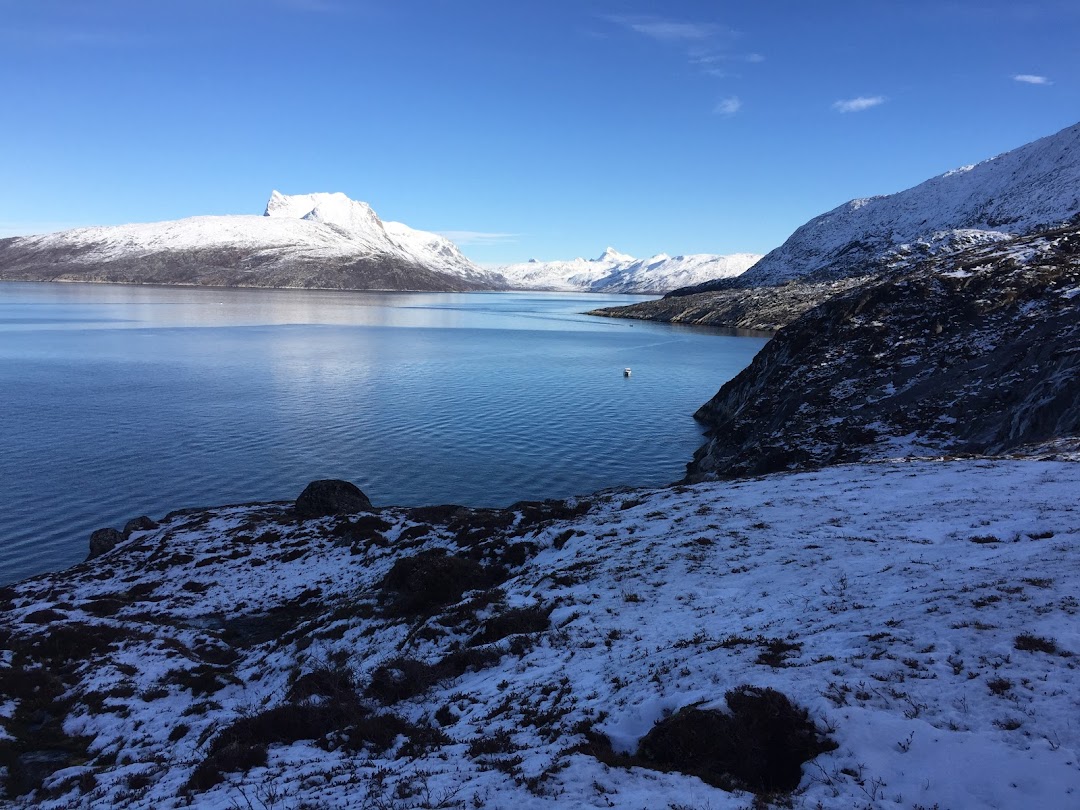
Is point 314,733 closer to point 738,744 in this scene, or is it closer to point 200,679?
point 200,679

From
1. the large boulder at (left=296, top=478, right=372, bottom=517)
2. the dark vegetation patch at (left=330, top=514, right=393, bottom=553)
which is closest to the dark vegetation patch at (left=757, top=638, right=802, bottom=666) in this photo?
the dark vegetation patch at (left=330, top=514, right=393, bottom=553)

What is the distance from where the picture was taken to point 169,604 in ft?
86.2

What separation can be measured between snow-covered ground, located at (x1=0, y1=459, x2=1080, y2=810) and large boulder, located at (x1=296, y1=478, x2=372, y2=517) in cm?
654

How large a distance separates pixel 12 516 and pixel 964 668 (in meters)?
49.7

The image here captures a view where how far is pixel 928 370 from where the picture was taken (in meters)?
44.1

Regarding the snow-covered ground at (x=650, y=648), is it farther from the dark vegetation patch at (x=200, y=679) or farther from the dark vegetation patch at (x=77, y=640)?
the dark vegetation patch at (x=77, y=640)

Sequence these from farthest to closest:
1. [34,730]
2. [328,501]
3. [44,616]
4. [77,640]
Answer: [328,501] → [44,616] → [77,640] → [34,730]

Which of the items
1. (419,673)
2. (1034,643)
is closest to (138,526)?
(419,673)

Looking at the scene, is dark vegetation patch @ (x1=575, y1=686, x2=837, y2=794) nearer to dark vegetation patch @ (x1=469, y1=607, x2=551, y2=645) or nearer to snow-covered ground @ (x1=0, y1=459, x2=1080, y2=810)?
snow-covered ground @ (x1=0, y1=459, x2=1080, y2=810)

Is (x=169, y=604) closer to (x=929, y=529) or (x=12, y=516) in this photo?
(x=12, y=516)

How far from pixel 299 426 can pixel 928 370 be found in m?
57.6

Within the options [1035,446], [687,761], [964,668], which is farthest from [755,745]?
[1035,446]

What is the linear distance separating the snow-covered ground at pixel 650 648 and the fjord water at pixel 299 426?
15.1 metres

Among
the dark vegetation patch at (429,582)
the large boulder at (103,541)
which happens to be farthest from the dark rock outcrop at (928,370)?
the large boulder at (103,541)
